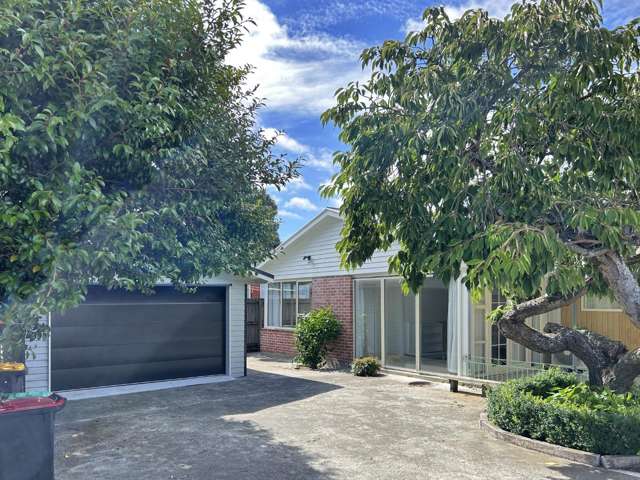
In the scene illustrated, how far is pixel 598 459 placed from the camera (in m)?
5.95

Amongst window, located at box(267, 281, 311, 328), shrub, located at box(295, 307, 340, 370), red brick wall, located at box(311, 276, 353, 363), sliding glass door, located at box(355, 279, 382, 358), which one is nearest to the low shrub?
sliding glass door, located at box(355, 279, 382, 358)

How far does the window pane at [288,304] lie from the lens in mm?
16656

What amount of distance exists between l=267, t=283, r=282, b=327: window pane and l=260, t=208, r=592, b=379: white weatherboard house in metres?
0.03

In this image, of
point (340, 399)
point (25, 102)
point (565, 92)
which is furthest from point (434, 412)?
point (25, 102)

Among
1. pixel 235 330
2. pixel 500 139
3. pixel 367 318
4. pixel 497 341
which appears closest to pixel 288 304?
pixel 367 318

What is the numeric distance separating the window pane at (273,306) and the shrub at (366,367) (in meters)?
4.99

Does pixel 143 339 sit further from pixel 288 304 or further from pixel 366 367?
pixel 288 304

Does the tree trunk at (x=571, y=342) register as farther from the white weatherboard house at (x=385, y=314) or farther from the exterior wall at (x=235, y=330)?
the exterior wall at (x=235, y=330)

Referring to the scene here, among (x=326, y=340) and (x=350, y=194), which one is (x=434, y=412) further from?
(x=326, y=340)

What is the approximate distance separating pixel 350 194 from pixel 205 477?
12.0 ft

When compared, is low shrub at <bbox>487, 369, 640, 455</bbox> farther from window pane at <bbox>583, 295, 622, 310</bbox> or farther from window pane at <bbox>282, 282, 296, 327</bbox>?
window pane at <bbox>282, 282, 296, 327</bbox>

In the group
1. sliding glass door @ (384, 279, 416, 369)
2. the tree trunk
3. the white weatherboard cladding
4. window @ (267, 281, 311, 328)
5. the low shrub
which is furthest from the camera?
window @ (267, 281, 311, 328)

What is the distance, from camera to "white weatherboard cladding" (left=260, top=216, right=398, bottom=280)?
1375 cm

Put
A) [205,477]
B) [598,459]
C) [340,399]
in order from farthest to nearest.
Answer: [340,399] < [598,459] < [205,477]
